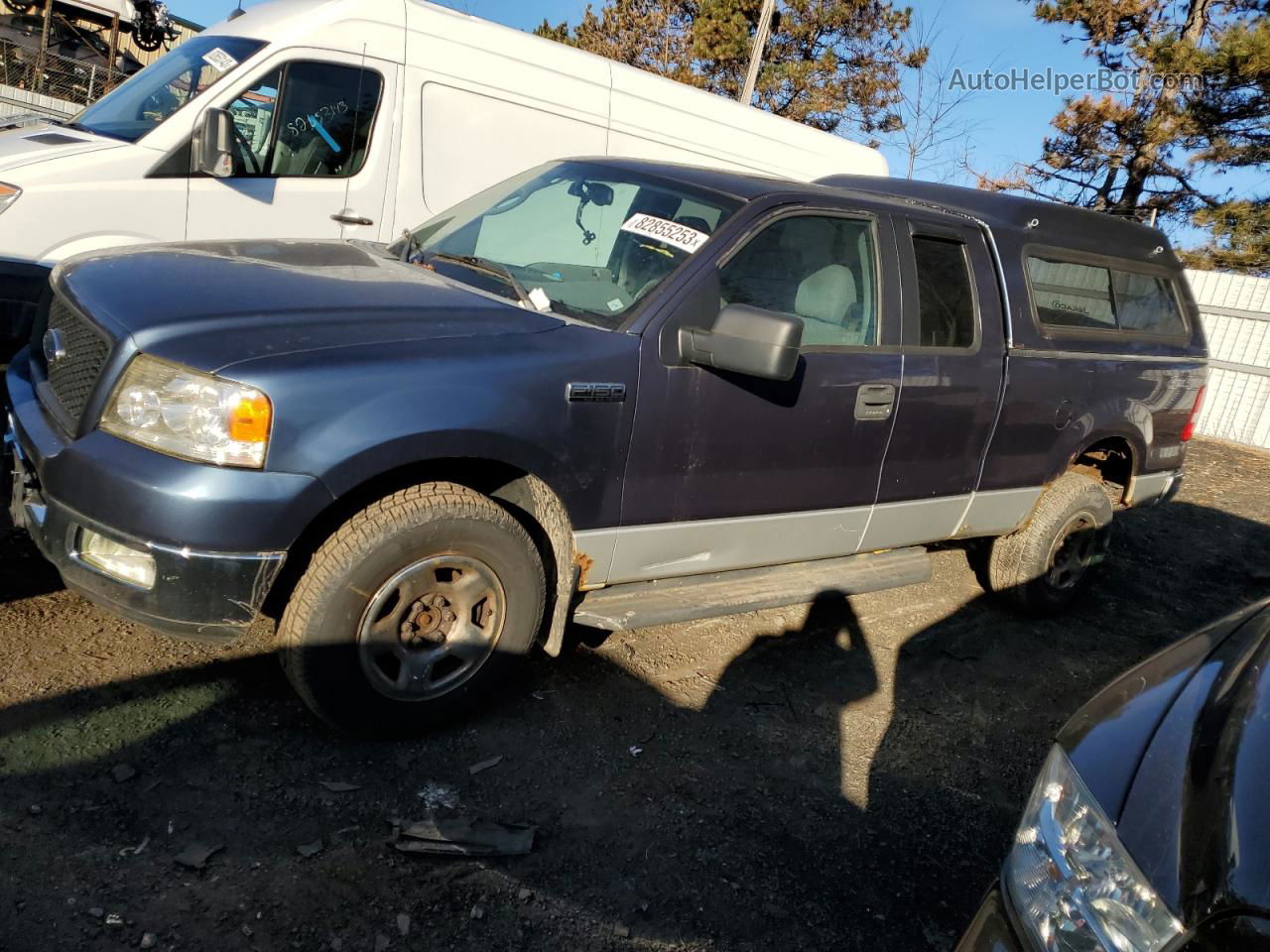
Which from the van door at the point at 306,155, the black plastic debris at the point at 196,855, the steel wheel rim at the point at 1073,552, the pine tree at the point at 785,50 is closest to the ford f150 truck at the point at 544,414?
the steel wheel rim at the point at 1073,552

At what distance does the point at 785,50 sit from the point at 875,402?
22.5 meters

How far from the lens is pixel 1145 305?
554cm

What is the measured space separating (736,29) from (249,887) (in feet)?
77.0

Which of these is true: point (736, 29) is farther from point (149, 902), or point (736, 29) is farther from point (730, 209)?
point (149, 902)

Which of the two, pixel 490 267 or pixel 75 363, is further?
pixel 490 267

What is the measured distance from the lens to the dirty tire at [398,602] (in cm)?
295

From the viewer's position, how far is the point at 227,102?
20.1ft

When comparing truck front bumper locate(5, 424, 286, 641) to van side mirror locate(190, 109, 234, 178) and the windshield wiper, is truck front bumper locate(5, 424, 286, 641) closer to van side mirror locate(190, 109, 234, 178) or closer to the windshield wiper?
the windshield wiper

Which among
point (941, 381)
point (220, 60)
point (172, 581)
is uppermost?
point (220, 60)

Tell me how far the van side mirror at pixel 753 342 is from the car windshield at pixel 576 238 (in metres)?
0.33

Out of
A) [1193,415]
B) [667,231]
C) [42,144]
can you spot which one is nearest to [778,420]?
[667,231]

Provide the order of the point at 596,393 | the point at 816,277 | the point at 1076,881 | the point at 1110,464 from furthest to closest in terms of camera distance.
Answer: the point at 1110,464 → the point at 816,277 → the point at 596,393 → the point at 1076,881

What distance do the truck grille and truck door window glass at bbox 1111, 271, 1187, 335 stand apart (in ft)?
15.7

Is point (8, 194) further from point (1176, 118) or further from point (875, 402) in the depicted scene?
point (1176, 118)
